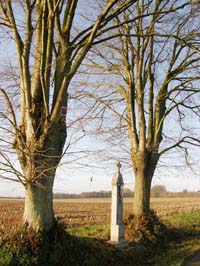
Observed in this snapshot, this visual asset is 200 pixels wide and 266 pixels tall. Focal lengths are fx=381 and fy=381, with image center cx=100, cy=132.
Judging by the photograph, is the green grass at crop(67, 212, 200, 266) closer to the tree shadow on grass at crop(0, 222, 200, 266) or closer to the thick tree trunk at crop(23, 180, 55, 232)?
the tree shadow on grass at crop(0, 222, 200, 266)

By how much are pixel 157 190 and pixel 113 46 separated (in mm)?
74702

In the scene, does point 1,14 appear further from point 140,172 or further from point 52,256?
point 140,172

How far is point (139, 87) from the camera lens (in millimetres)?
16609

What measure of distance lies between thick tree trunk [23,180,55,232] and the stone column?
4232mm

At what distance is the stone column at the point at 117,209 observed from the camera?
12889mm

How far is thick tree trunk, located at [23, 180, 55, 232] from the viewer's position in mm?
8977

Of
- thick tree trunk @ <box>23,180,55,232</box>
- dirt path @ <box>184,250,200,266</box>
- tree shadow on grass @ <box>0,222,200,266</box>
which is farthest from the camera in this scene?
dirt path @ <box>184,250,200,266</box>

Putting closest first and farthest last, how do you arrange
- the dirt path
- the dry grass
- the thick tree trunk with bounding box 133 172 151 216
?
the dry grass
the dirt path
the thick tree trunk with bounding box 133 172 151 216

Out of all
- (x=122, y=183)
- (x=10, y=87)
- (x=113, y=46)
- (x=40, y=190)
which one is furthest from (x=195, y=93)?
(x=40, y=190)

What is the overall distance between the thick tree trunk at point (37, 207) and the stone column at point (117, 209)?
167 inches

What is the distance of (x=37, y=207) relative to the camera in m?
9.02

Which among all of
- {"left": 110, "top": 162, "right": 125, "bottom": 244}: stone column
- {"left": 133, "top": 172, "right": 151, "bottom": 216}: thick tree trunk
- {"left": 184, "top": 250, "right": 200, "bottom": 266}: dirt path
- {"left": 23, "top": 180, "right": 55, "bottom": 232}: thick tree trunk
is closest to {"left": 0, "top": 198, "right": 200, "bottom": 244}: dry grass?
{"left": 23, "top": 180, "right": 55, "bottom": 232}: thick tree trunk

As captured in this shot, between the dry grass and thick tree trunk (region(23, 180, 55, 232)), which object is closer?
thick tree trunk (region(23, 180, 55, 232))

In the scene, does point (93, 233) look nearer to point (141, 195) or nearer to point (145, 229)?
point (145, 229)
